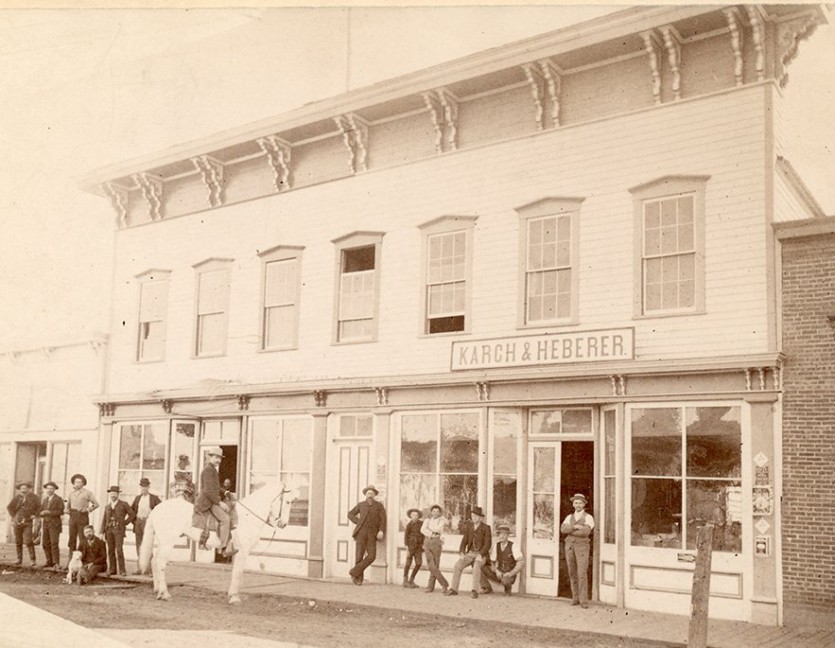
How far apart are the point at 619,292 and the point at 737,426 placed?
2525 mm

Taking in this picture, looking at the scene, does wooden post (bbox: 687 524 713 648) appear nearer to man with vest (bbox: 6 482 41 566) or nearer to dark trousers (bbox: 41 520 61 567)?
dark trousers (bbox: 41 520 61 567)

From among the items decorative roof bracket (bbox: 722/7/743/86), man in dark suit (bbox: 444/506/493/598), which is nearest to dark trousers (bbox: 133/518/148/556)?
man in dark suit (bbox: 444/506/493/598)

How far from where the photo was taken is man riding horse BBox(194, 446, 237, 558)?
1319 centimetres

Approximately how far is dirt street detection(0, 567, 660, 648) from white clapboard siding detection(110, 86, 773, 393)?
4.25 m

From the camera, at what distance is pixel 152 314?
61.6 ft

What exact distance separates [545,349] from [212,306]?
23.6 feet

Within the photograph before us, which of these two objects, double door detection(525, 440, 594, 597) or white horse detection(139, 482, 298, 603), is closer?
white horse detection(139, 482, 298, 603)

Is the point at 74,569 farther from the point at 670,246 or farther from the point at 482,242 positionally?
the point at 670,246

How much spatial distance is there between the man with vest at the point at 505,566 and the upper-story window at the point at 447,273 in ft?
11.4

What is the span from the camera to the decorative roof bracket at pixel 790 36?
12.1 metres

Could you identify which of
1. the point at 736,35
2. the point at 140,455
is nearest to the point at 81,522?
the point at 140,455

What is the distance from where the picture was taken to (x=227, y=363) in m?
17.5

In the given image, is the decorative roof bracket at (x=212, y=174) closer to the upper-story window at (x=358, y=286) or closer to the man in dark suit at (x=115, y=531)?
the upper-story window at (x=358, y=286)

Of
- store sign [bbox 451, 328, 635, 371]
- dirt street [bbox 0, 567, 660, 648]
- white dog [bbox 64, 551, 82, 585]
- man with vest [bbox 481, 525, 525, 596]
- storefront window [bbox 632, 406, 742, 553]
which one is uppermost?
store sign [bbox 451, 328, 635, 371]
